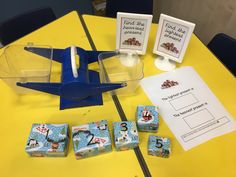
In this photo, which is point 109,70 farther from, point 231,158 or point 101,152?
point 231,158

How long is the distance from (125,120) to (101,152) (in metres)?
0.17

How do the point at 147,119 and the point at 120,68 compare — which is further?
the point at 120,68

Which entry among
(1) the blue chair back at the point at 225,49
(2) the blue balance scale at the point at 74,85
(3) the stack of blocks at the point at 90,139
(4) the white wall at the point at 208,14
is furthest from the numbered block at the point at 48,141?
(4) the white wall at the point at 208,14

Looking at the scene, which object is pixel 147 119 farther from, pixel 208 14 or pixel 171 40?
pixel 208 14

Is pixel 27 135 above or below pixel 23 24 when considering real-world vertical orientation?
below

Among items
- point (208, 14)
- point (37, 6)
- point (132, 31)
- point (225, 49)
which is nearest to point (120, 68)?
point (132, 31)

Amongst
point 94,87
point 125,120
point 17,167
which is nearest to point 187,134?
point 125,120

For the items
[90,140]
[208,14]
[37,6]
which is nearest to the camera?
[90,140]

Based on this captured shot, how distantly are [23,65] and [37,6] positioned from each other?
114cm

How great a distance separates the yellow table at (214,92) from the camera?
2.67 ft

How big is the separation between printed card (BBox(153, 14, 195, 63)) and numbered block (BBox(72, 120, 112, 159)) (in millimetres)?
468

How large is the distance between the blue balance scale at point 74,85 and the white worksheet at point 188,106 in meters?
0.20

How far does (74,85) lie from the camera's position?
0.86m

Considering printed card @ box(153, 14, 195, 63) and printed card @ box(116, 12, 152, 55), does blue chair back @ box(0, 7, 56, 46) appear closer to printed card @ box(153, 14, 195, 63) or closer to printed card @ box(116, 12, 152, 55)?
printed card @ box(116, 12, 152, 55)
